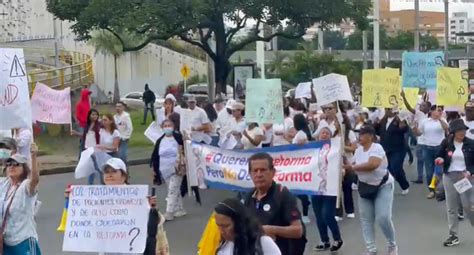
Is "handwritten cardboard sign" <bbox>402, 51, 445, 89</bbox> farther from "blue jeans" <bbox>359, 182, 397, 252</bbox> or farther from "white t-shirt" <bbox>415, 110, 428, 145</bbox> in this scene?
"blue jeans" <bbox>359, 182, 397, 252</bbox>

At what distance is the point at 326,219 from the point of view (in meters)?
11.3

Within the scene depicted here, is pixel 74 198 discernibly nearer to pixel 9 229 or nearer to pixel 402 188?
pixel 9 229

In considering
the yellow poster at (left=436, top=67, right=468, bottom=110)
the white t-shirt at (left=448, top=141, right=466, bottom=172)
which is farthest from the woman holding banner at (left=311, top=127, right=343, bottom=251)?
the yellow poster at (left=436, top=67, right=468, bottom=110)

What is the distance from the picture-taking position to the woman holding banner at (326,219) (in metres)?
11.2

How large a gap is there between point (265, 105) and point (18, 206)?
766 centimetres

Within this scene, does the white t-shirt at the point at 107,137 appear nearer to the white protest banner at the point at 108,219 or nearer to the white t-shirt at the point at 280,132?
the white t-shirt at the point at 280,132

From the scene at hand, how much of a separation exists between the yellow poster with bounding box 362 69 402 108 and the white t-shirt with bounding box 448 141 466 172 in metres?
5.03

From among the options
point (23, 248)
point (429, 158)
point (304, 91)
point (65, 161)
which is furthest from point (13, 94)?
point (304, 91)

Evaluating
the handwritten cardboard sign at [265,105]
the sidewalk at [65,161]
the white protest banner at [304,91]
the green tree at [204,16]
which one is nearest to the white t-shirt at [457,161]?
the handwritten cardboard sign at [265,105]

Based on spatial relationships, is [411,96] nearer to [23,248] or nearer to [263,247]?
[23,248]

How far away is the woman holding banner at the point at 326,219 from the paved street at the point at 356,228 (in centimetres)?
15

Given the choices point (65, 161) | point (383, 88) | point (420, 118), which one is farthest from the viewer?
point (65, 161)

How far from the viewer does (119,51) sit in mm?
57688

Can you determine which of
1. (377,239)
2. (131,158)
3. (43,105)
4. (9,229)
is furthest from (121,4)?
(9,229)
